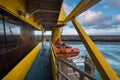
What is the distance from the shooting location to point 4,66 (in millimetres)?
2594

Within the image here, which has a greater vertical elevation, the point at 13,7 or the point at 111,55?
the point at 13,7

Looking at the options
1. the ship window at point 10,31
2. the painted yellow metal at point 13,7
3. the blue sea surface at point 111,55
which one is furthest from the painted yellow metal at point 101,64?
the blue sea surface at point 111,55

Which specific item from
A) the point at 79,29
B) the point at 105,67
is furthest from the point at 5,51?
the point at 105,67

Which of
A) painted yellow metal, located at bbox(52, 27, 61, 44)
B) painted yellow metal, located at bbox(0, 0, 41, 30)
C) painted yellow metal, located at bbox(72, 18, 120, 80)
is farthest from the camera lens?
painted yellow metal, located at bbox(52, 27, 61, 44)

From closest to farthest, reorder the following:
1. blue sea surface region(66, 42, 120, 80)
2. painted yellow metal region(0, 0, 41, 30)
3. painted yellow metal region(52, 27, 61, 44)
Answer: painted yellow metal region(0, 0, 41, 30) → blue sea surface region(66, 42, 120, 80) → painted yellow metal region(52, 27, 61, 44)

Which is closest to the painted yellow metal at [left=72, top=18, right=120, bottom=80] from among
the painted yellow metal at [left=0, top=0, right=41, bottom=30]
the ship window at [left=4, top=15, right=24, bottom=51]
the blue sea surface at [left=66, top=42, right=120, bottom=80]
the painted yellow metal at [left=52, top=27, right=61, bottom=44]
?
the painted yellow metal at [left=0, top=0, right=41, bottom=30]

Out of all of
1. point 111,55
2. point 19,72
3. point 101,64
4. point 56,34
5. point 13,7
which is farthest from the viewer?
point 111,55

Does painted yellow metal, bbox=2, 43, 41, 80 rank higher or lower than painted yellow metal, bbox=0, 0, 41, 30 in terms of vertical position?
lower

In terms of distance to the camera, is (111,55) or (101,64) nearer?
(101,64)

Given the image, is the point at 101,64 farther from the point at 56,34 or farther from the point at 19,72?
the point at 56,34

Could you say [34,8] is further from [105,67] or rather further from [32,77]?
[105,67]

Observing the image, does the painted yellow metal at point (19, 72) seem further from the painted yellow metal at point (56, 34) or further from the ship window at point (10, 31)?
the painted yellow metal at point (56, 34)

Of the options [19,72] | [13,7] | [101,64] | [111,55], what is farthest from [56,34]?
[101,64]

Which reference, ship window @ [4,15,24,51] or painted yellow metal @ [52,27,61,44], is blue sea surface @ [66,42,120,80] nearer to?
ship window @ [4,15,24,51]
